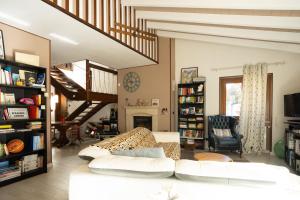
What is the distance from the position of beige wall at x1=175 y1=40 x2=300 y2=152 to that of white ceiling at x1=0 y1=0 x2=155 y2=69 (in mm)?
1334

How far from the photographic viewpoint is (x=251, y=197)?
47.9 inches

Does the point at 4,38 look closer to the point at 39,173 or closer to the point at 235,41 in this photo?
the point at 39,173

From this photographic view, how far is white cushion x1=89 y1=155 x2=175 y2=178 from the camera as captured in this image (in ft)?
4.51

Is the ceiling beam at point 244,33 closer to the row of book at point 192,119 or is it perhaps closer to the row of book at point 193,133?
the row of book at point 192,119

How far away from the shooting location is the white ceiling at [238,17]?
2.77 metres

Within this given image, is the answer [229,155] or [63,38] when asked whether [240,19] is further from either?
[63,38]

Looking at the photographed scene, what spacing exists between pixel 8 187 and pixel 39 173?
22.6 inches

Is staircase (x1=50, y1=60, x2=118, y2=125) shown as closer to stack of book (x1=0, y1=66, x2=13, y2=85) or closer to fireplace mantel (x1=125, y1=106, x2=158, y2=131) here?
fireplace mantel (x1=125, y1=106, x2=158, y2=131)

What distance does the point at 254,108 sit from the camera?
484 centimetres

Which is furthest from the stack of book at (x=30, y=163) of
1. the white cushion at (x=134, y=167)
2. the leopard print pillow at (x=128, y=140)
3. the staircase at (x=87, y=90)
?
the staircase at (x=87, y=90)

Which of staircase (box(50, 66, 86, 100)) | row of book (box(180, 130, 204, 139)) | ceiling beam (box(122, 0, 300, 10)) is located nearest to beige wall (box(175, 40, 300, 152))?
row of book (box(180, 130, 204, 139))

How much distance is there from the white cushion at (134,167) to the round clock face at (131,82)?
207 inches

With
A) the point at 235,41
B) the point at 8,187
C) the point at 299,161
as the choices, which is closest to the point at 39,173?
the point at 8,187

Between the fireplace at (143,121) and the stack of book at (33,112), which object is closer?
the stack of book at (33,112)
